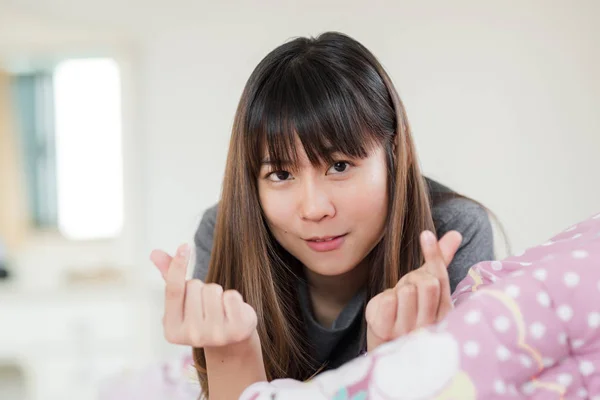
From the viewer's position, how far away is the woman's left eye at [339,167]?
3.76 feet

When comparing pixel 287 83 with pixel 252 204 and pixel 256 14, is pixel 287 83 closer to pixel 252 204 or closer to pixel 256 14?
pixel 252 204

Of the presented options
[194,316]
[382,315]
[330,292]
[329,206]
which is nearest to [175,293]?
[194,316]

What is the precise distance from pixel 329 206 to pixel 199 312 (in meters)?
0.34

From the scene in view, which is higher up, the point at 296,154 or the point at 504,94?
the point at 504,94

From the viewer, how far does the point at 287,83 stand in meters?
1.16

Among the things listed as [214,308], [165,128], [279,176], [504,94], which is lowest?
[214,308]

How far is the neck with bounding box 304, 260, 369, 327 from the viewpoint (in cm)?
140

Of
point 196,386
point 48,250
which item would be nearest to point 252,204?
point 196,386

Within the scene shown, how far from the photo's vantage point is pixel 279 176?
118 cm

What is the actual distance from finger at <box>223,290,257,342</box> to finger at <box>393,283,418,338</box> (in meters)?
0.17

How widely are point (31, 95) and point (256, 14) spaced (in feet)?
3.51

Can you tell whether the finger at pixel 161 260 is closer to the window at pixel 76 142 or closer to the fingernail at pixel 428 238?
the fingernail at pixel 428 238

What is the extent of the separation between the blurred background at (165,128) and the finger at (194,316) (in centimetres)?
203

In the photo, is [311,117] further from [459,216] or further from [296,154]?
[459,216]
